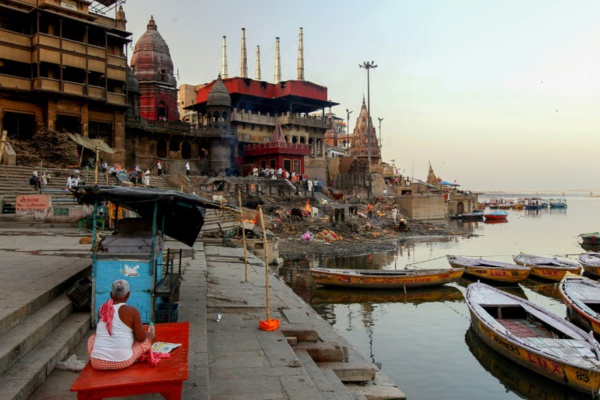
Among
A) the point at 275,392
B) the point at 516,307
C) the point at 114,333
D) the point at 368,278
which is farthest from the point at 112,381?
the point at 368,278

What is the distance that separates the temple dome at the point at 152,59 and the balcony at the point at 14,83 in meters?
17.1

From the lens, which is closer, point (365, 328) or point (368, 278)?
point (365, 328)

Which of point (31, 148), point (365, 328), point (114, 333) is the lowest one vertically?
point (365, 328)

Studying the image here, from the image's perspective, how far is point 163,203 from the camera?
8031mm

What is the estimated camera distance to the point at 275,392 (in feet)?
18.6

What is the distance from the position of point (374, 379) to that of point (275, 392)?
3.01 meters

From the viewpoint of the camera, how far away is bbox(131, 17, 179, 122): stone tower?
157 feet

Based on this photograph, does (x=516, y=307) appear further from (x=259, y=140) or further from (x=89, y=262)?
(x=259, y=140)

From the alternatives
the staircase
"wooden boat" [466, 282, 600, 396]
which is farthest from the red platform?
"wooden boat" [466, 282, 600, 396]

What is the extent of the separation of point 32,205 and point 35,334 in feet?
53.0

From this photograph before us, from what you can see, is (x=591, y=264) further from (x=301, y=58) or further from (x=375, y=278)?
(x=301, y=58)

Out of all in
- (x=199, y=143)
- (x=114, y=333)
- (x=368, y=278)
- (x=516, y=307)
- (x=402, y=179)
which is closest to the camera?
(x=114, y=333)

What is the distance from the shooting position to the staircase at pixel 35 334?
495 cm

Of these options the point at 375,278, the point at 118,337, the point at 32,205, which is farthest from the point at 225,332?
the point at 32,205
